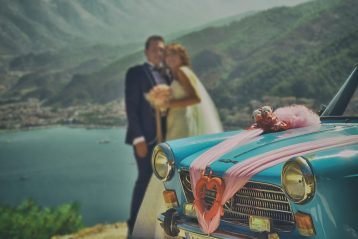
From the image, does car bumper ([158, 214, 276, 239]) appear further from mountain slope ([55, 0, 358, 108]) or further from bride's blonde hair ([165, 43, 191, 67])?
mountain slope ([55, 0, 358, 108])

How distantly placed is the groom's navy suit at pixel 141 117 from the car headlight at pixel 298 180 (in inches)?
109

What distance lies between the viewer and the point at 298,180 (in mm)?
2594

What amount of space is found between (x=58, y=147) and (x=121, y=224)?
10.8ft

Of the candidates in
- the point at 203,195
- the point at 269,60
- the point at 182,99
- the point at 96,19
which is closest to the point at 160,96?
the point at 182,99

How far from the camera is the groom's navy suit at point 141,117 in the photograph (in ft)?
17.3

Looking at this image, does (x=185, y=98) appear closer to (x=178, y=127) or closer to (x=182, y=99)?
(x=182, y=99)

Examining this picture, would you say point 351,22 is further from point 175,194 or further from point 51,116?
point 175,194

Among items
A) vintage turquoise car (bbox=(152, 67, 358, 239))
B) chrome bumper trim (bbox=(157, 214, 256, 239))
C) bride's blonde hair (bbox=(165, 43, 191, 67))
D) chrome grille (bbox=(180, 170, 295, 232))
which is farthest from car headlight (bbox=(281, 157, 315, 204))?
bride's blonde hair (bbox=(165, 43, 191, 67))

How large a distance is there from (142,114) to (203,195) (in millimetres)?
2262

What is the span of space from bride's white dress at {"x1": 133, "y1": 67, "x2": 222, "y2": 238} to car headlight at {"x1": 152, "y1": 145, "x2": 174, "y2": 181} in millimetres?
966

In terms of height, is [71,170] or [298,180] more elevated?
[71,170]

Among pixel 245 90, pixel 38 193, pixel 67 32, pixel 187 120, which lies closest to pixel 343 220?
pixel 187 120

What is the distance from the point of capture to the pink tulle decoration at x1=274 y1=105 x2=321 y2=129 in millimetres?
3641

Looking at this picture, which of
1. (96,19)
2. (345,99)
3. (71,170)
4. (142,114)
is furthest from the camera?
(96,19)
